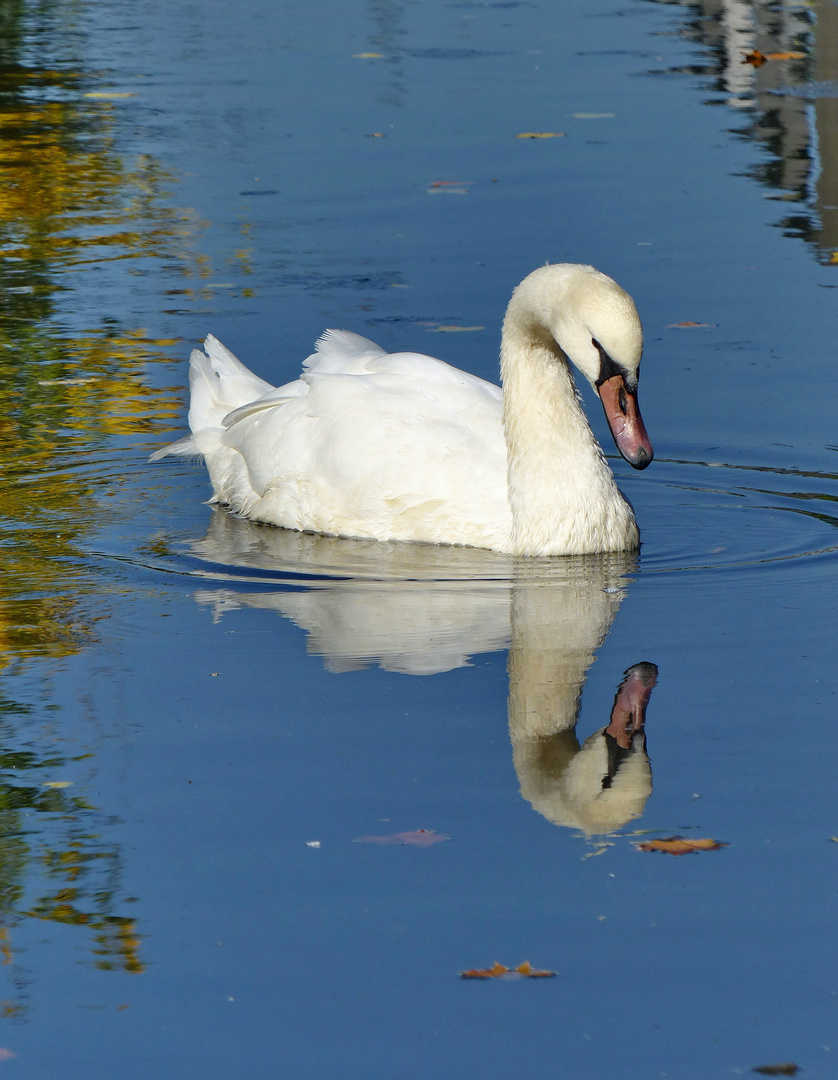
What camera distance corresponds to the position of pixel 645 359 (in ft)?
32.1

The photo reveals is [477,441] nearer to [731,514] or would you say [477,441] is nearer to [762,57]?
[731,514]

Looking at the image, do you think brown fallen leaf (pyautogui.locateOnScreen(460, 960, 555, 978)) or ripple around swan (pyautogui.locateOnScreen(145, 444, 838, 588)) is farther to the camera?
ripple around swan (pyautogui.locateOnScreen(145, 444, 838, 588))

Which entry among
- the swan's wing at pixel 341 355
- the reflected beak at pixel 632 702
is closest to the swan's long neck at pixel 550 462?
the swan's wing at pixel 341 355

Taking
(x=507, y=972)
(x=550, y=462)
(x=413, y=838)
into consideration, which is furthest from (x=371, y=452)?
(x=507, y=972)

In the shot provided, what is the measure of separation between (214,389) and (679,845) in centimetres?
517

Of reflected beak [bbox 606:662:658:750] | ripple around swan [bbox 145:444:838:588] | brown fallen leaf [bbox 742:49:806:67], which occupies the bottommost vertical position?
ripple around swan [bbox 145:444:838:588]

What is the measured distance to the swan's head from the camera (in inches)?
275

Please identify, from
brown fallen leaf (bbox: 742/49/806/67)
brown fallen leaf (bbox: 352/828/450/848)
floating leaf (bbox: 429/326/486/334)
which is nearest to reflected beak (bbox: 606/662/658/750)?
brown fallen leaf (bbox: 352/828/450/848)

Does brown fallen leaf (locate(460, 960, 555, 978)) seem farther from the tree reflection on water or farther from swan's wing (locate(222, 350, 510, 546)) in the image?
swan's wing (locate(222, 350, 510, 546))

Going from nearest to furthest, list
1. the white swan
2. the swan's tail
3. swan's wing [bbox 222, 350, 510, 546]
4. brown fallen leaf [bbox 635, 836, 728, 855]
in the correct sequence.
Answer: brown fallen leaf [bbox 635, 836, 728, 855] < the white swan < swan's wing [bbox 222, 350, 510, 546] < the swan's tail

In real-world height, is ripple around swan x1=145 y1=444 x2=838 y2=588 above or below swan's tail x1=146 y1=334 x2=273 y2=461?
below

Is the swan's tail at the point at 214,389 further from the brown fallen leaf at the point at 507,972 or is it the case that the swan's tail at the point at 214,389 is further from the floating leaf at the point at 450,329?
the brown fallen leaf at the point at 507,972

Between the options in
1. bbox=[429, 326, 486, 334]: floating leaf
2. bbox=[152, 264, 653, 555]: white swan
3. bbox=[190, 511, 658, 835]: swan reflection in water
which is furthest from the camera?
bbox=[429, 326, 486, 334]: floating leaf

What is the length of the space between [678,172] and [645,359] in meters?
4.42
